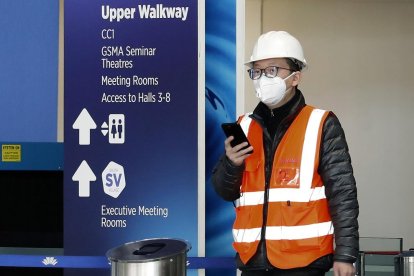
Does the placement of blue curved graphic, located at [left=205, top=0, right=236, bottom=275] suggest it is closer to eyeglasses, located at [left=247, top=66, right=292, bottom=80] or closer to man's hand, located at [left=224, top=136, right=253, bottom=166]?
eyeglasses, located at [left=247, top=66, right=292, bottom=80]

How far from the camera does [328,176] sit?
2.65 metres

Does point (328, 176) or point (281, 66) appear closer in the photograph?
point (328, 176)

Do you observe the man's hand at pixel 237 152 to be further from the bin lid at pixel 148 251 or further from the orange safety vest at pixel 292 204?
the bin lid at pixel 148 251

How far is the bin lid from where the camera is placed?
9.55 feet

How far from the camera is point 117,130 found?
12.5 ft

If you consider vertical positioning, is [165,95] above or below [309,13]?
below

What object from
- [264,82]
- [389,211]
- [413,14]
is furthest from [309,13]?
[264,82]

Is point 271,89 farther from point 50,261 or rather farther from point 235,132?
point 50,261

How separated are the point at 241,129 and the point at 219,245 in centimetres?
123

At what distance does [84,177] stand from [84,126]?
0.98 feet

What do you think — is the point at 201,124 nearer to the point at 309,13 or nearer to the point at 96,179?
the point at 96,179

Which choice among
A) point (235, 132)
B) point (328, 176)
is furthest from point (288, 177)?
point (235, 132)

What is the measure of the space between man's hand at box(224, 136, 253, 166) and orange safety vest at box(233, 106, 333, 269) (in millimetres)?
99

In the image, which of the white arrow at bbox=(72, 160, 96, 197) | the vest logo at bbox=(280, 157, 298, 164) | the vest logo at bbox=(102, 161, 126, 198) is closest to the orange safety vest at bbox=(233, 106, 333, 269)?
the vest logo at bbox=(280, 157, 298, 164)
